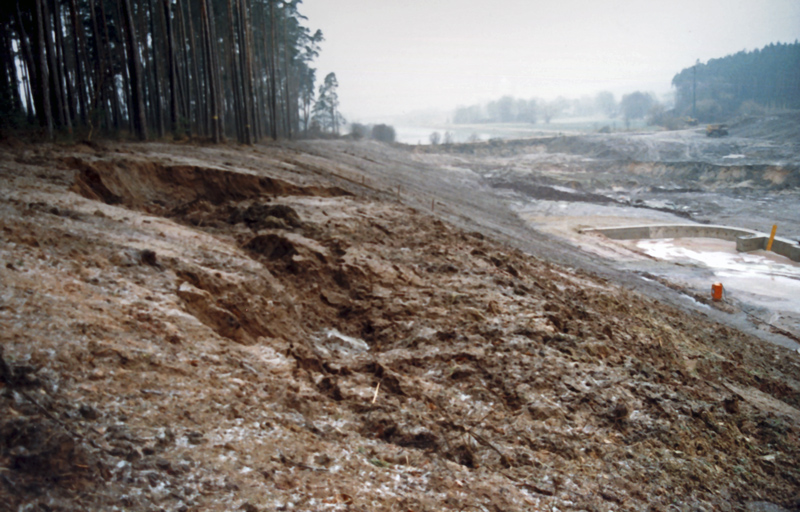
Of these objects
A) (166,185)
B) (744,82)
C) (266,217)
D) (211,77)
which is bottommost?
(266,217)

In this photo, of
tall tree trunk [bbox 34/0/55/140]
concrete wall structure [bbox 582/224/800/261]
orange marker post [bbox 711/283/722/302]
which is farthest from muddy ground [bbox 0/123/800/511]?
concrete wall structure [bbox 582/224/800/261]

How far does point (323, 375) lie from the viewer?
547 cm

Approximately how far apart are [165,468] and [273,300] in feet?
11.9

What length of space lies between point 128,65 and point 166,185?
11.7 metres

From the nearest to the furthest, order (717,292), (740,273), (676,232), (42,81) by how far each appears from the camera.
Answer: (42,81), (717,292), (740,273), (676,232)

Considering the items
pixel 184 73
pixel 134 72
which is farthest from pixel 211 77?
pixel 134 72

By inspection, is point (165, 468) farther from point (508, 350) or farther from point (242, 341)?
point (508, 350)

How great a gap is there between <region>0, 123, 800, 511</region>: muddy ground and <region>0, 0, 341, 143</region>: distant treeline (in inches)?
194

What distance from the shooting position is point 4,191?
22.9 ft

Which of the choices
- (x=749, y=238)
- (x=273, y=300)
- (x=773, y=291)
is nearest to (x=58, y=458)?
(x=273, y=300)

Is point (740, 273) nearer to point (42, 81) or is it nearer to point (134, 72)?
point (134, 72)

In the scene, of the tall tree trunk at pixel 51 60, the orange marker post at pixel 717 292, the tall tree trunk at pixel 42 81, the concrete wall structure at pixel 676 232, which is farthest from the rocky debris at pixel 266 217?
the concrete wall structure at pixel 676 232

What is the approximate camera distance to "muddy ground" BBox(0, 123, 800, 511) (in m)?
3.32

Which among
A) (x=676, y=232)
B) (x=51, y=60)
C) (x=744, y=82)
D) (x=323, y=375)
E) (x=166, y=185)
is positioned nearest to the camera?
(x=323, y=375)
